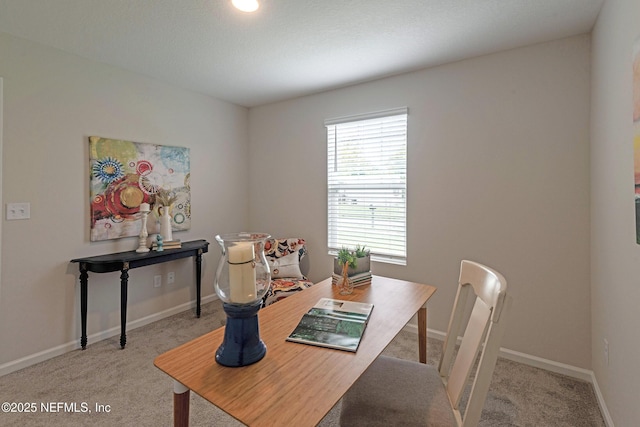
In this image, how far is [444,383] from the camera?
138 cm

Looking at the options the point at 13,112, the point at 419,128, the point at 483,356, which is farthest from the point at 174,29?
the point at 483,356

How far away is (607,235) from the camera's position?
5.94 ft

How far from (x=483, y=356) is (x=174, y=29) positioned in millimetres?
2614

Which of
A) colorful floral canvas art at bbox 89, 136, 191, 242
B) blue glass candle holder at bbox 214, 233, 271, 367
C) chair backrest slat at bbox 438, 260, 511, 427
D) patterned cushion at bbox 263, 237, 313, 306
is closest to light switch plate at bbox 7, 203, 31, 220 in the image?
colorful floral canvas art at bbox 89, 136, 191, 242

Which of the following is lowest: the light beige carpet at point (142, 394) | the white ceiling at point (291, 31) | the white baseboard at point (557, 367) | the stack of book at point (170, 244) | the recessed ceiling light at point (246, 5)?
the light beige carpet at point (142, 394)

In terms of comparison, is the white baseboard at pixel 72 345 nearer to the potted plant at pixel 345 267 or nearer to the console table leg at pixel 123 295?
the console table leg at pixel 123 295

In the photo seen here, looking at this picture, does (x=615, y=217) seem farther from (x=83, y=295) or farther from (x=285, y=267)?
(x=83, y=295)

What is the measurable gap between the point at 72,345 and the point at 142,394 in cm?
109

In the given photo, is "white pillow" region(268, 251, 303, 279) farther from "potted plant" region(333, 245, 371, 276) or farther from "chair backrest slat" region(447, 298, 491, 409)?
"chair backrest slat" region(447, 298, 491, 409)

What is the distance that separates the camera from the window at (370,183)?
118 inches

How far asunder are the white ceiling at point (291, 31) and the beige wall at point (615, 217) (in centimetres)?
43

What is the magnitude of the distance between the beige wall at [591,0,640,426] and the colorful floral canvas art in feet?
11.6

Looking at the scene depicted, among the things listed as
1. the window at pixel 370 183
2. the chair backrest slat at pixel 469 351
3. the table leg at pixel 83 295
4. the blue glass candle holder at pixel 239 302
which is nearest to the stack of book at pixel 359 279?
the chair backrest slat at pixel 469 351

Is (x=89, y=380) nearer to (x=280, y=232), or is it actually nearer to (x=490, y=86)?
(x=280, y=232)
